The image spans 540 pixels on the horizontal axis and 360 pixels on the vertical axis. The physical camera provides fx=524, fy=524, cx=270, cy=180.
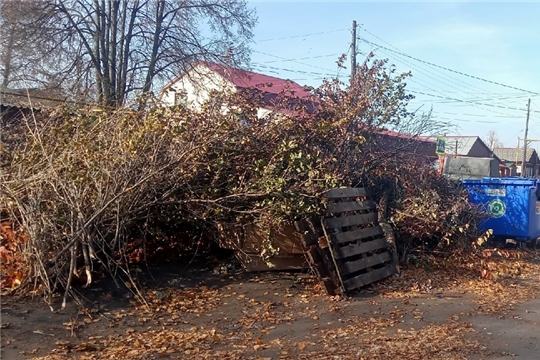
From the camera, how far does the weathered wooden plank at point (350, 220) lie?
23.0 feet

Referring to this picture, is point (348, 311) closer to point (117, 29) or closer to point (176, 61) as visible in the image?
point (176, 61)

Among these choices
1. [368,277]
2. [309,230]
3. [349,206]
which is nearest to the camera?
[309,230]

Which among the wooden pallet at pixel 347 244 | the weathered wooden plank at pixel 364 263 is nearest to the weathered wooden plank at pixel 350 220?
the wooden pallet at pixel 347 244

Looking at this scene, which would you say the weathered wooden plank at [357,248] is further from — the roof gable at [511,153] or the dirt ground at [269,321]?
the roof gable at [511,153]

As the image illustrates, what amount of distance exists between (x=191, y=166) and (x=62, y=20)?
14.7 metres

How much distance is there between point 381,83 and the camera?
988cm

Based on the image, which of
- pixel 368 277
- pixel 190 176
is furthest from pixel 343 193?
pixel 190 176

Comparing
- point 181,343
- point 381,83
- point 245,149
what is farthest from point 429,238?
point 181,343

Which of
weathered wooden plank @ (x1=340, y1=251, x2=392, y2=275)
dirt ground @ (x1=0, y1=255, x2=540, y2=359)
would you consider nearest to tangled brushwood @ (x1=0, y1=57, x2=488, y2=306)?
dirt ground @ (x1=0, y1=255, x2=540, y2=359)

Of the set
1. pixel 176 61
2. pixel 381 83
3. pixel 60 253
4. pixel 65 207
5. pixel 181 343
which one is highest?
pixel 176 61

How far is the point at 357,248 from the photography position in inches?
285

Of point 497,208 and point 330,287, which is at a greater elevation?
point 497,208

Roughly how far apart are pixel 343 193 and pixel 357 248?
33.3 inches

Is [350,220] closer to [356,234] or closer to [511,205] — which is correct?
[356,234]
